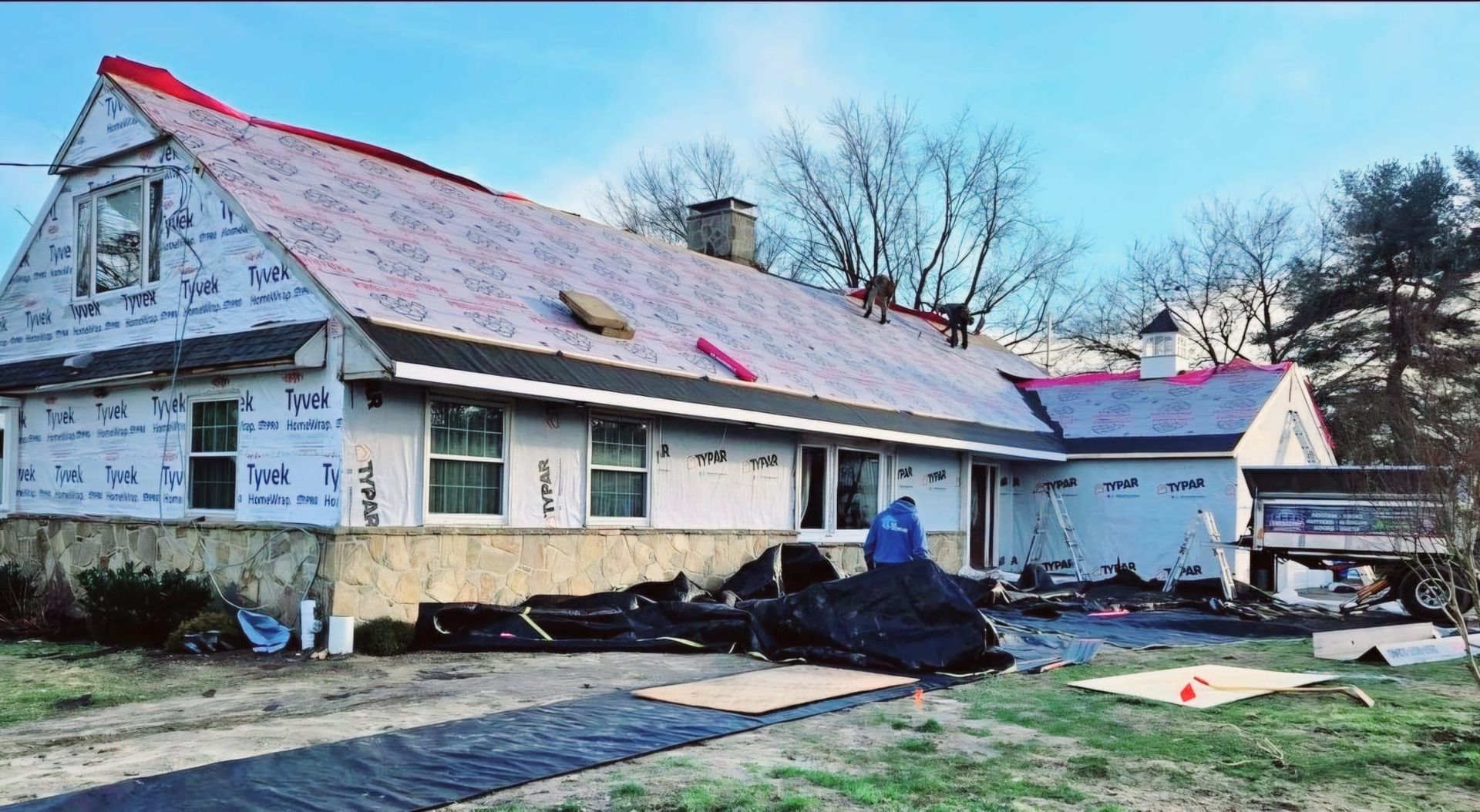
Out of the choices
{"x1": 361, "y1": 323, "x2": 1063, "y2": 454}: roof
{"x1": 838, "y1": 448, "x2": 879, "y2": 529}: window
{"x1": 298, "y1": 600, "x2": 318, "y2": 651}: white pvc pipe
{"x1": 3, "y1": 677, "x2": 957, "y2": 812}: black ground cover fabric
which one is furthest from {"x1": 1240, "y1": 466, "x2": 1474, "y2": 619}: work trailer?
{"x1": 298, "y1": 600, "x2": 318, "y2": 651}: white pvc pipe

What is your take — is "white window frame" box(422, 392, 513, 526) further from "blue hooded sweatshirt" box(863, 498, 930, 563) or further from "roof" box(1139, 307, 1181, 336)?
"roof" box(1139, 307, 1181, 336)

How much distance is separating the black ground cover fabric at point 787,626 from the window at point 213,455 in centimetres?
253

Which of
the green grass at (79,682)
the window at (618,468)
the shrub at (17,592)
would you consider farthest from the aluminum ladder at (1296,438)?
the shrub at (17,592)

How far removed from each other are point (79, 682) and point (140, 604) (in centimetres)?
197

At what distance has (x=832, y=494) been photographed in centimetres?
1656

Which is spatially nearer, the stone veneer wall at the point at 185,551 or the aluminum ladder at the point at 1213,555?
the stone veneer wall at the point at 185,551

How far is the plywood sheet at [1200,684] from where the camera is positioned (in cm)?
812

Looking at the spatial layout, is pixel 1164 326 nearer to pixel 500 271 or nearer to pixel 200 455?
pixel 500 271

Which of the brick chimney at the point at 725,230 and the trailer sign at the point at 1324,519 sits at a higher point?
the brick chimney at the point at 725,230

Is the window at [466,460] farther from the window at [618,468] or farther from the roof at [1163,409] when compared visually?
the roof at [1163,409]

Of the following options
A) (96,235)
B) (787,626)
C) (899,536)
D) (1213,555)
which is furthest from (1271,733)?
(96,235)

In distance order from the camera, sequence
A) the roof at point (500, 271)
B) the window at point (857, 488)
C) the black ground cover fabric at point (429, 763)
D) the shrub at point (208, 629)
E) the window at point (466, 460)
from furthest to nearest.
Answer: the window at point (857, 488) < the roof at point (500, 271) < the window at point (466, 460) < the shrub at point (208, 629) < the black ground cover fabric at point (429, 763)

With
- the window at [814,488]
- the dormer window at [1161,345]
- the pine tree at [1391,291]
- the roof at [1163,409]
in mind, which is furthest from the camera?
the pine tree at [1391,291]

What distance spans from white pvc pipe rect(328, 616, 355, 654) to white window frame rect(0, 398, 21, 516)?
6.48 meters
